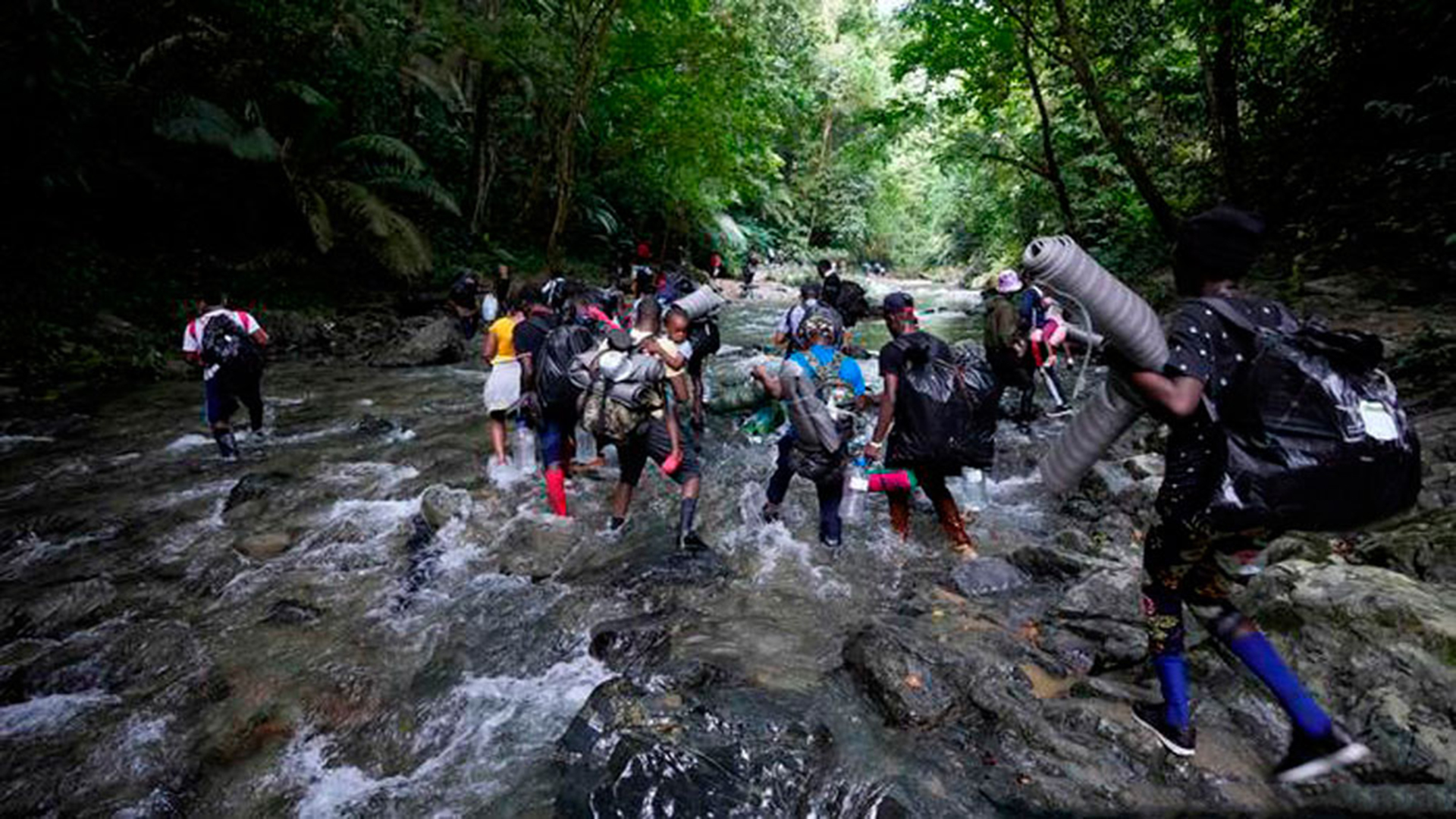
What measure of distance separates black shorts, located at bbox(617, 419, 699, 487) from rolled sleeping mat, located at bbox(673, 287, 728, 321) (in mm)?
1110

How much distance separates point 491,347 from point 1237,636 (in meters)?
5.78

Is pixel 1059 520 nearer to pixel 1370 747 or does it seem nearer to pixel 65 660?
pixel 1370 747

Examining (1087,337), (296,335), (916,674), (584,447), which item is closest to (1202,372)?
(1087,337)

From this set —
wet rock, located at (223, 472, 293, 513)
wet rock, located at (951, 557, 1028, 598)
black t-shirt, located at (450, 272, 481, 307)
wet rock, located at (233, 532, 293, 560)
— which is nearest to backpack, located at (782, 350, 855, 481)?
wet rock, located at (951, 557, 1028, 598)

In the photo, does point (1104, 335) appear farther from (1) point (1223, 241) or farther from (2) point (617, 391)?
(2) point (617, 391)

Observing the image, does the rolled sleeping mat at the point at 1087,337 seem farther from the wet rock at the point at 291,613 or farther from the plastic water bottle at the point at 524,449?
the plastic water bottle at the point at 524,449

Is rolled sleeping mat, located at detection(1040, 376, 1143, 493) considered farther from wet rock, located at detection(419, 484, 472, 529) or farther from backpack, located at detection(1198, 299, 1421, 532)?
wet rock, located at detection(419, 484, 472, 529)

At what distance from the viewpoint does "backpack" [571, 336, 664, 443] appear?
5.05 m

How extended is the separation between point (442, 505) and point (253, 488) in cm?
197

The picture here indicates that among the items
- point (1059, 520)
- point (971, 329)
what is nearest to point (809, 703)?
point (1059, 520)

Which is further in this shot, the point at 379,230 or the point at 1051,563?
the point at 379,230

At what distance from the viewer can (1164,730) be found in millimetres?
2773

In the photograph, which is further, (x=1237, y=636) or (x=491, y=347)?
(x=491, y=347)

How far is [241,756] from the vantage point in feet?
11.0
